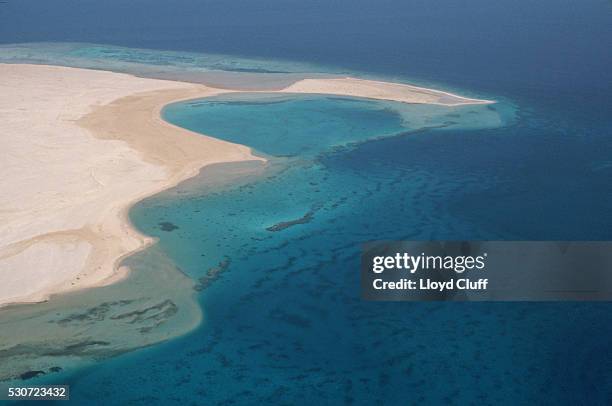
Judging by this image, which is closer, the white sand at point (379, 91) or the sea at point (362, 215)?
the sea at point (362, 215)

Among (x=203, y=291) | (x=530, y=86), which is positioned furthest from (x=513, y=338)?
(x=530, y=86)

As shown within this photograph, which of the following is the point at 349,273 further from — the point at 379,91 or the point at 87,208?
the point at 379,91

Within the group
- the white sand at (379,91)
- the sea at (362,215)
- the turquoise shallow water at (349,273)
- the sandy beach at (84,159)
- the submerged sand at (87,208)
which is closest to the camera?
the turquoise shallow water at (349,273)

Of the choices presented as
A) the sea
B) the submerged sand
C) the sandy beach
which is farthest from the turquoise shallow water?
the sandy beach

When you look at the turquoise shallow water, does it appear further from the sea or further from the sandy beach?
the sandy beach

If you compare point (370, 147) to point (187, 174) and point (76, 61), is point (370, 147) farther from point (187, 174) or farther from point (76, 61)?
point (76, 61)

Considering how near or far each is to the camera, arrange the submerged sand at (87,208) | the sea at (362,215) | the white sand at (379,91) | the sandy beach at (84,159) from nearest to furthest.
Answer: the sea at (362,215)
the submerged sand at (87,208)
the sandy beach at (84,159)
the white sand at (379,91)

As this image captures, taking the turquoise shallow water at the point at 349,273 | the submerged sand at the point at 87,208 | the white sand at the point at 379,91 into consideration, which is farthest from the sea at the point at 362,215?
the white sand at the point at 379,91

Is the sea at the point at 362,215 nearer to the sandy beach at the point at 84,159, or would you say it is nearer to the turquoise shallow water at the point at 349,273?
the turquoise shallow water at the point at 349,273
